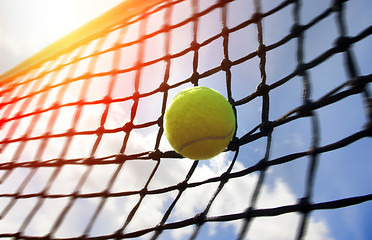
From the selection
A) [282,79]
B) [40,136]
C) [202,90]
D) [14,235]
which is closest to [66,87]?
[40,136]

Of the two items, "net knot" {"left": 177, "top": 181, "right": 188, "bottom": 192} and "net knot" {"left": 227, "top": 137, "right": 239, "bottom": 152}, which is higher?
"net knot" {"left": 227, "top": 137, "right": 239, "bottom": 152}

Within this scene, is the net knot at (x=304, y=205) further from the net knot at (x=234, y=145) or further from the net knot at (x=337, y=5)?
the net knot at (x=337, y=5)

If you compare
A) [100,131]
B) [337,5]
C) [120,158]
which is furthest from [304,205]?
[100,131]

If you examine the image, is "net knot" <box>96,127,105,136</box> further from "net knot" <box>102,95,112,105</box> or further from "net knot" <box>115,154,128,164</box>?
"net knot" <box>115,154,128,164</box>

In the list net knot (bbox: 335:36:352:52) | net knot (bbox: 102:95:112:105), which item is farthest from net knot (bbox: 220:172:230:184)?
net knot (bbox: 102:95:112:105)

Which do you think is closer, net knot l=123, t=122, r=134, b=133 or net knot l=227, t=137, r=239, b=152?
net knot l=227, t=137, r=239, b=152

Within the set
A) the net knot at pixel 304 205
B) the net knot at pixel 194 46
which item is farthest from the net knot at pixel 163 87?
the net knot at pixel 304 205

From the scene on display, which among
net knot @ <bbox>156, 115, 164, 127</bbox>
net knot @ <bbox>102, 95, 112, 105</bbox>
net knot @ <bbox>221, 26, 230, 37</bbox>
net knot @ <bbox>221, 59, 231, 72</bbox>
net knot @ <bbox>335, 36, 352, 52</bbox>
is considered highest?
net knot @ <bbox>221, 26, 230, 37</bbox>
